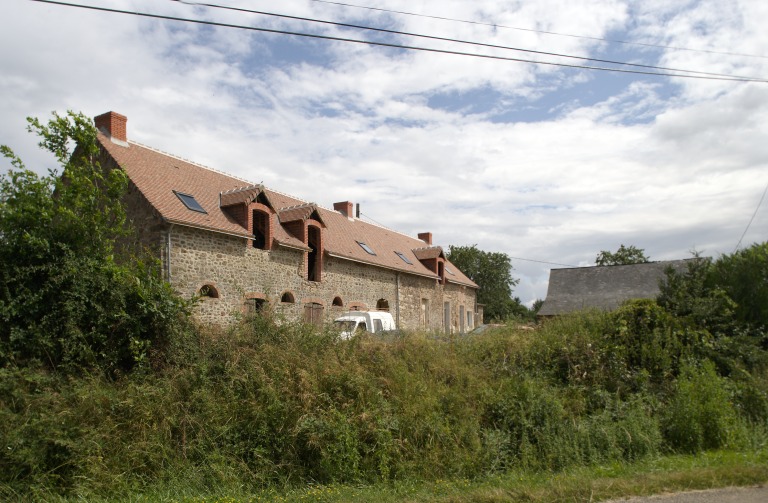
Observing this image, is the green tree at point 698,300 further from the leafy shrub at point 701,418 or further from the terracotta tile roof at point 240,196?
the terracotta tile roof at point 240,196

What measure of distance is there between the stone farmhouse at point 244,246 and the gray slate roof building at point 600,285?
7.88 meters

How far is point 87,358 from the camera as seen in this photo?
31.3 feet

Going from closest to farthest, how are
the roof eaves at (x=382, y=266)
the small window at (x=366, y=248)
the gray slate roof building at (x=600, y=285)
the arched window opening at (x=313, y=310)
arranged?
the arched window opening at (x=313, y=310) < the roof eaves at (x=382, y=266) < the small window at (x=366, y=248) < the gray slate roof building at (x=600, y=285)

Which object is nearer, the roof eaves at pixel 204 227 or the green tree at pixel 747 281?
the green tree at pixel 747 281

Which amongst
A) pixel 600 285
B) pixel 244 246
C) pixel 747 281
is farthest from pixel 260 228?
pixel 600 285

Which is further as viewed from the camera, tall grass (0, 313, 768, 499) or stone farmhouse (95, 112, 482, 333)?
stone farmhouse (95, 112, 482, 333)

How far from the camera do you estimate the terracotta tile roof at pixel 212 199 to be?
667 inches

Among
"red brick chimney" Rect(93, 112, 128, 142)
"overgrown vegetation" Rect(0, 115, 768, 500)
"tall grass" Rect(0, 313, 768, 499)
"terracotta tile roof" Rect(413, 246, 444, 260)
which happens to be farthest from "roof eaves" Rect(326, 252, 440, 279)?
"tall grass" Rect(0, 313, 768, 499)

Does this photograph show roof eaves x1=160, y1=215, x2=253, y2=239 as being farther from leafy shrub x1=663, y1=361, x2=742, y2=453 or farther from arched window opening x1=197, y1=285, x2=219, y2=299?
leafy shrub x1=663, y1=361, x2=742, y2=453

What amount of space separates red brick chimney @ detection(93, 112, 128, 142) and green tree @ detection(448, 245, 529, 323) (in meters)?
39.2

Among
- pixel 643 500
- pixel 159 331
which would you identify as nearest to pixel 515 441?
pixel 643 500

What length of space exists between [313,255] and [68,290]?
1342 cm

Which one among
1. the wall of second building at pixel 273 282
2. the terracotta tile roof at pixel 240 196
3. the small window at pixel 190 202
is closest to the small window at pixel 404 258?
the wall of second building at pixel 273 282

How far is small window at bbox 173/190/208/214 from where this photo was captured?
17.6 meters
